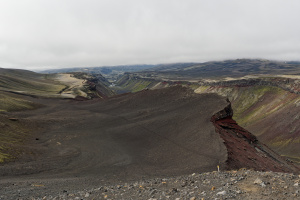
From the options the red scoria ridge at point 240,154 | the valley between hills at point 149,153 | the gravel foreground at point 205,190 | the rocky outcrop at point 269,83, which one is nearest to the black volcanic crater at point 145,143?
the red scoria ridge at point 240,154

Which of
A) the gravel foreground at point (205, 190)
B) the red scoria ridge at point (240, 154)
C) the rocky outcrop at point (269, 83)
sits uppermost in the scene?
the rocky outcrop at point (269, 83)

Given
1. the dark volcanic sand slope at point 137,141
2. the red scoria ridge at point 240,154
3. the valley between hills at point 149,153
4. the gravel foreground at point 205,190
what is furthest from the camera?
the red scoria ridge at point 240,154

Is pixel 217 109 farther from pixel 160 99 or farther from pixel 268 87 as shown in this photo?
pixel 268 87

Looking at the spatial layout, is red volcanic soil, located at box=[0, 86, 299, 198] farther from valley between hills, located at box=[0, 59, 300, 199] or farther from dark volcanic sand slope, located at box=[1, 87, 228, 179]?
valley between hills, located at box=[0, 59, 300, 199]

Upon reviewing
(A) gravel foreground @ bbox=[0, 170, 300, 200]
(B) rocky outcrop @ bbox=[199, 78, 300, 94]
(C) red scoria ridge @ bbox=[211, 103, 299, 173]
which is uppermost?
(B) rocky outcrop @ bbox=[199, 78, 300, 94]

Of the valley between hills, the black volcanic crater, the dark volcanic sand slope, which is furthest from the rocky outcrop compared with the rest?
the dark volcanic sand slope

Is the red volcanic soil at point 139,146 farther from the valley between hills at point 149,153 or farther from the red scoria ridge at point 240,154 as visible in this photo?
the valley between hills at point 149,153

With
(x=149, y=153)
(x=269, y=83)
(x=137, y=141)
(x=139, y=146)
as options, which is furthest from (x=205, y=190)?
(x=269, y=83)

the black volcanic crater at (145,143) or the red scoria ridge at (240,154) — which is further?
the red scoria ridge at (240,154)

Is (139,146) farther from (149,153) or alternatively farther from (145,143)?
(149,153)

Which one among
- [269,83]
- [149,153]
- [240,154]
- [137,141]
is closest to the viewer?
[240,154]
